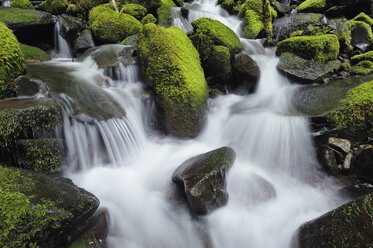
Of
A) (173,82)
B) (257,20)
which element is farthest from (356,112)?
(257,20)

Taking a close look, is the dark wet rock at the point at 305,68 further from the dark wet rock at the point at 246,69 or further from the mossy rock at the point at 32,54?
the mossy rock at the point at 32,54

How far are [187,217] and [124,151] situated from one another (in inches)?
74.4

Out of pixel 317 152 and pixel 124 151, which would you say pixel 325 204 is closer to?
pixel 317 152

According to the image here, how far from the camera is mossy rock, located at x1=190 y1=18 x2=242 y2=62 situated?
6203mm

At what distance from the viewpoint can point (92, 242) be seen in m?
2.39

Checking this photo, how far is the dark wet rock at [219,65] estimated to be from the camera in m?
6.00

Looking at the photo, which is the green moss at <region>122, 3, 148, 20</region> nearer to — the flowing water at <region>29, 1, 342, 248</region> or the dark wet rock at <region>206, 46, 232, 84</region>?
the flowing water at <region>29, 1, 342, 248</region>

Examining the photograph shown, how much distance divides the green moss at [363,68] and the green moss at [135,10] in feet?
28.7

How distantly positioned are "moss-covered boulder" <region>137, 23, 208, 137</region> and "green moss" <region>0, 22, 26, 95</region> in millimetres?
2510

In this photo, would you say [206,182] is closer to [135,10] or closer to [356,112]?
[356,112]

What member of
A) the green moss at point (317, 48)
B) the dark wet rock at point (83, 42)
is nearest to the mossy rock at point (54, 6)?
the dark wet rock at point (83, 42)

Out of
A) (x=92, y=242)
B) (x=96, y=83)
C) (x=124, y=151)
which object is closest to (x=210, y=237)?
(x=92, y=242)

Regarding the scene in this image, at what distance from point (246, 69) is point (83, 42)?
20.4 feet

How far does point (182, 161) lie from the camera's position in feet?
14.2
